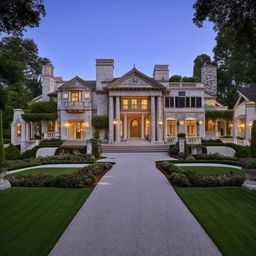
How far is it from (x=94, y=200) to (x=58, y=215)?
1.50 m

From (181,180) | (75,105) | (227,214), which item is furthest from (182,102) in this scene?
(227,214)

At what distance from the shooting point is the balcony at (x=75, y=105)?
27.5 metres

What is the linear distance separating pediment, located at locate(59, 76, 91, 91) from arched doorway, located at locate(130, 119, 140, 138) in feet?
31.7

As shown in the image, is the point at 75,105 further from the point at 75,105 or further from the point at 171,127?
the point at 171,127

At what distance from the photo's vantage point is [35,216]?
5.00m

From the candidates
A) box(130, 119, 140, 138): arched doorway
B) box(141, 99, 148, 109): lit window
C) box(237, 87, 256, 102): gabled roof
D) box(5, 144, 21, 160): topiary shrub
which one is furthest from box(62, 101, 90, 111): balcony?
box(237, 87, 256, 102): gabled roof

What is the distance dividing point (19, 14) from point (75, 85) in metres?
22.7

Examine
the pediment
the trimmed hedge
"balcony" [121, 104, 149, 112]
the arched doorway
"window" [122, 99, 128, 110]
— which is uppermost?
the pediment

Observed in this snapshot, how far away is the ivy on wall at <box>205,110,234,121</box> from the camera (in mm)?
27703

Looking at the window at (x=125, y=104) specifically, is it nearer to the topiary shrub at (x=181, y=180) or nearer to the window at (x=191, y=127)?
the window at (x=191, y=127)

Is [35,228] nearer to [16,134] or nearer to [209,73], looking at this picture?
[16,134]

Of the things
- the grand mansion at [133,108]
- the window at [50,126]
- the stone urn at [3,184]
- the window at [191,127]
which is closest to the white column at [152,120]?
the grand mansion at [133,108]

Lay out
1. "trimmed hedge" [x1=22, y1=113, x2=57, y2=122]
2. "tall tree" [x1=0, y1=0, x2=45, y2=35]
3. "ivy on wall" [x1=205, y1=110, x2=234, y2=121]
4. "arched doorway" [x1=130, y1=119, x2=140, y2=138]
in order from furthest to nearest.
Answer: "arched doorway" [x1=130, y1=119, x2=140, y2=138], "ivy on wall" [x1=205, y1=110, x2=234, y2=121], "trimmed hedge" [x1=22, y1=113, x2=57, y2=122], "tall tree" [x1=0, y1=0, x2=45, y2=35]

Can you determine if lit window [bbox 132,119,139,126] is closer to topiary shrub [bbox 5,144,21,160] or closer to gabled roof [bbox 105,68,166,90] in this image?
gabled roof [bbox 105,68,166,90]
